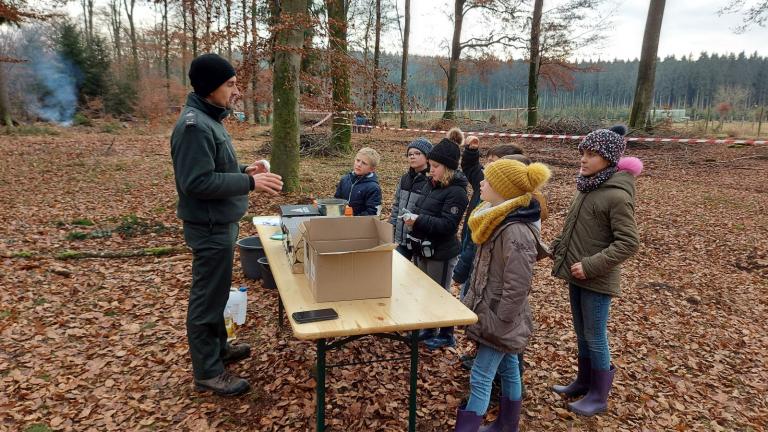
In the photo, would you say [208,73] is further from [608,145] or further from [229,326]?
[608,145]

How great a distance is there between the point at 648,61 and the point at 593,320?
52.0ft

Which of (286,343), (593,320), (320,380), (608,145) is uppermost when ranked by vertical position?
(608,145)

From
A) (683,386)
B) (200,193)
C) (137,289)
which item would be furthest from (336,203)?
(683,386)

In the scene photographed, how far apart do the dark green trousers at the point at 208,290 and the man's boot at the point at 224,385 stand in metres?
0.04

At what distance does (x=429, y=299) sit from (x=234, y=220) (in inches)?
54.2

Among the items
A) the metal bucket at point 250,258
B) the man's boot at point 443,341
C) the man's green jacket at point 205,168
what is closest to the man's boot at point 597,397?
the man's boot at point 443,341

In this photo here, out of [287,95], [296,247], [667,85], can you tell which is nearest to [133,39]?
[287,95]

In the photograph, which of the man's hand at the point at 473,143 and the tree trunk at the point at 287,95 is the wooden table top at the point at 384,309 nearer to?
the man's hand at the point at 473,143

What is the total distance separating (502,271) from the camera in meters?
2.60

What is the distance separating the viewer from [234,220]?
9.77 ft

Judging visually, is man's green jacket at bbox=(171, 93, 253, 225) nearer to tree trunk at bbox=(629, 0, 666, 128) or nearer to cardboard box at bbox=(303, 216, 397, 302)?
cardboard box at bbox=(303, 216, 397, 302)

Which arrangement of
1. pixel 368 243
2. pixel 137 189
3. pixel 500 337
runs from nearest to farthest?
pixel 500 337 → pixel 368 243 → pixel 137 189

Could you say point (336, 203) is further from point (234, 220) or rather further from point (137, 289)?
point (137, 289)

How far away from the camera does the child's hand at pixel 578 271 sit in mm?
2818
